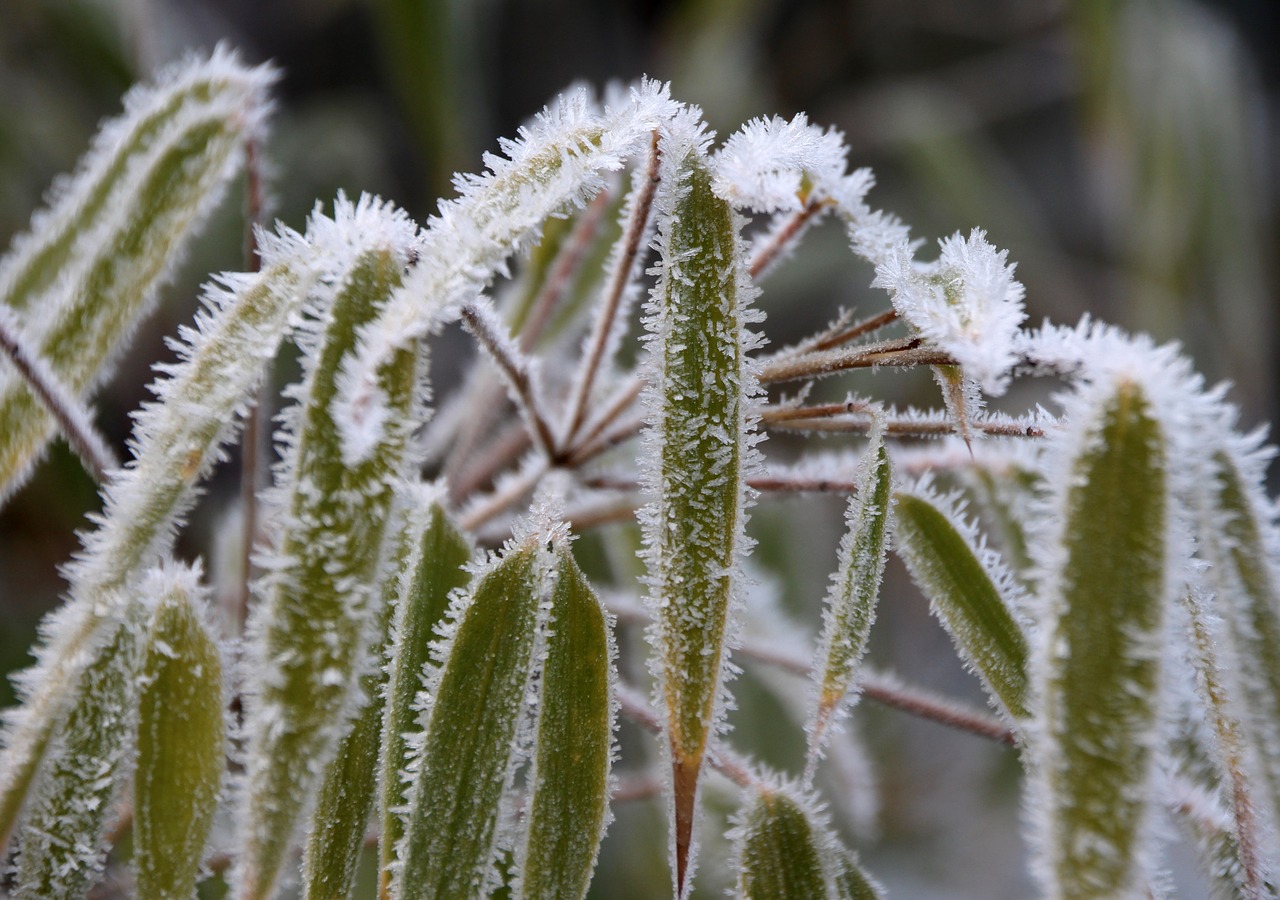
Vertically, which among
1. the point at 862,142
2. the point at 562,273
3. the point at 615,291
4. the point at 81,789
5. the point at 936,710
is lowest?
the point at 81,789

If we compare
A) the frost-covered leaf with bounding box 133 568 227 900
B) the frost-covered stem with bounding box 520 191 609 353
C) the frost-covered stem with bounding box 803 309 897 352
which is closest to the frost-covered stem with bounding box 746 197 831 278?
the frost-covered stem with bounding box 803 309 897 352

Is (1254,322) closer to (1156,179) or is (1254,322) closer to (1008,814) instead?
(1156,179)

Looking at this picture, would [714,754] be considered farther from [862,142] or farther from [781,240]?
[862,142]

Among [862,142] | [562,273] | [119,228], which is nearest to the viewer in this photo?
[119,228]

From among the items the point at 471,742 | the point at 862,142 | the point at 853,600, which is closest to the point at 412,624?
the point at 471,742

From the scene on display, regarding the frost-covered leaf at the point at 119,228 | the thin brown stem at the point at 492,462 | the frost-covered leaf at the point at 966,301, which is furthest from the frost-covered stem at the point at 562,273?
the frost-covered leaf at the point at 966,301

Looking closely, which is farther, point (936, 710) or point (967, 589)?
point (936, 710)

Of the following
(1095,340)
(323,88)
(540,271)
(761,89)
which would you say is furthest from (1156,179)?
(323,88)
